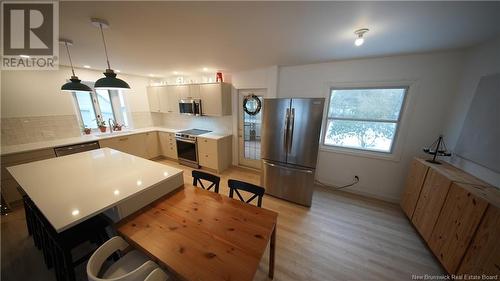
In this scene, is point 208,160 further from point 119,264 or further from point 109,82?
point 119,264

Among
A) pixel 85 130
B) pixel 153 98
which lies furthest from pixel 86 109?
pixel 153 98

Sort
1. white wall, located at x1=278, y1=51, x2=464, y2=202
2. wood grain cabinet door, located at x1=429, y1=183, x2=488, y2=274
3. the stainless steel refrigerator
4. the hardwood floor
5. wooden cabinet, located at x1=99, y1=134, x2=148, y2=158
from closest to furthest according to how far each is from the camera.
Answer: wood grain cabinet door, located at x1=429, y1=183, x2=488, y2=274, the hardwood floor, white wall, located at x1=278, y1=51, x2=464, y2=202, the stainless steel refrigerator, wooden cabinet, located at x1=99, y1=134, x2=148, y2=158

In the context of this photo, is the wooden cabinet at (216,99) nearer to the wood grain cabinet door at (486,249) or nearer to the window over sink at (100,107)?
the window over sink at (100,107)

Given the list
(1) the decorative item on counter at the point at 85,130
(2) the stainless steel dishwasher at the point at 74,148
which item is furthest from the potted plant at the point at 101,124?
(2) the stainless steel dishwasher at the point at 74,148

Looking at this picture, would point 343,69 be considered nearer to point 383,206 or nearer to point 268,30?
point 268,30

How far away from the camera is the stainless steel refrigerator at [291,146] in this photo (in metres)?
2.39

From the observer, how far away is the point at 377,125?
2705 mm

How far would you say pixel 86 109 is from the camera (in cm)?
370

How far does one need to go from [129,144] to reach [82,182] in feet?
9.11

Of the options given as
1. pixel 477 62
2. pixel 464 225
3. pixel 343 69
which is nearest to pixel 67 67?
pixel 343 69

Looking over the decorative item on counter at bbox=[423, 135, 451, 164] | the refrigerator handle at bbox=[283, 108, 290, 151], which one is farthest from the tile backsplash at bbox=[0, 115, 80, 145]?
the decorative item on counter at bbox=[423, 135, 451, 164]

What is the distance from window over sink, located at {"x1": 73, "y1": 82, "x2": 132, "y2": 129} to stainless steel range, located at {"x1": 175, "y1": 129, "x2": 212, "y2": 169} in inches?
69.2

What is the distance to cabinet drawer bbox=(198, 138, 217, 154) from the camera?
3.69 metres

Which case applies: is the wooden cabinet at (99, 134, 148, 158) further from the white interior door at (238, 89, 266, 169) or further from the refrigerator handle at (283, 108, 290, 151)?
the refrigerator handle at (283, 108, 290, 151)
